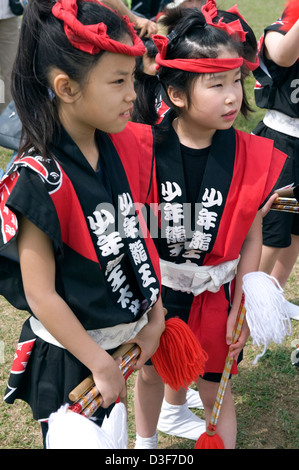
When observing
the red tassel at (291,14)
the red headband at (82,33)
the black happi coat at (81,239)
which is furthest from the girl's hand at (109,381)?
the red tassel at (291,14)

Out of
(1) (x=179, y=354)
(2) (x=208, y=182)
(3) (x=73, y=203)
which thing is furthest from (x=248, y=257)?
(3) (x=73, y=203)

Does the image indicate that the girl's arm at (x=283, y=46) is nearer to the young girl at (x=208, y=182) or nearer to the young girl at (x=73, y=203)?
the young girl at (x=208, y=182)

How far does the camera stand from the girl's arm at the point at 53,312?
1.34 m

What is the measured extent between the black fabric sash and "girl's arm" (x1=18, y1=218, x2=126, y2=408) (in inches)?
20.7

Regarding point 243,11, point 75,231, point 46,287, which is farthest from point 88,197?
point 243,11

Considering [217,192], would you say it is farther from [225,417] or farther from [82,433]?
[82,433]

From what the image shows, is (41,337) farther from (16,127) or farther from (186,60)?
(186,60)

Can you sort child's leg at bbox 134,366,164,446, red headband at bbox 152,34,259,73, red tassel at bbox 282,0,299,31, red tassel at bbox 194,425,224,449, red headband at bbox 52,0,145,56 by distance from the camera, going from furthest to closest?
red tassel at bbox 282,0,299,31 < child's leg at bbox 134,366,164,446 < red tassel at bbox 194,425,224,449 < red headband at bbox 152,34,259,73 < red headband at bbox 52,0,145,56

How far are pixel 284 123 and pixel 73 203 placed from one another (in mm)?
1634

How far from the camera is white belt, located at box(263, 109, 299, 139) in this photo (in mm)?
2713

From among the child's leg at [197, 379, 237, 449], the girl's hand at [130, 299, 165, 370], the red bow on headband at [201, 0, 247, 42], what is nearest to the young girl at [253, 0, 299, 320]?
the red bow on headband at [201, 0, 247, 42]

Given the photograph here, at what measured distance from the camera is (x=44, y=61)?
1.36 metres

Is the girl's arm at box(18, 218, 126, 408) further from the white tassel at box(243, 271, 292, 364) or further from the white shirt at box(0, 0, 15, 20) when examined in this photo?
the white shirt at box(0, 0, 15, 20)

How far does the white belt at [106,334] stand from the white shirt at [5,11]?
3.30 meters
